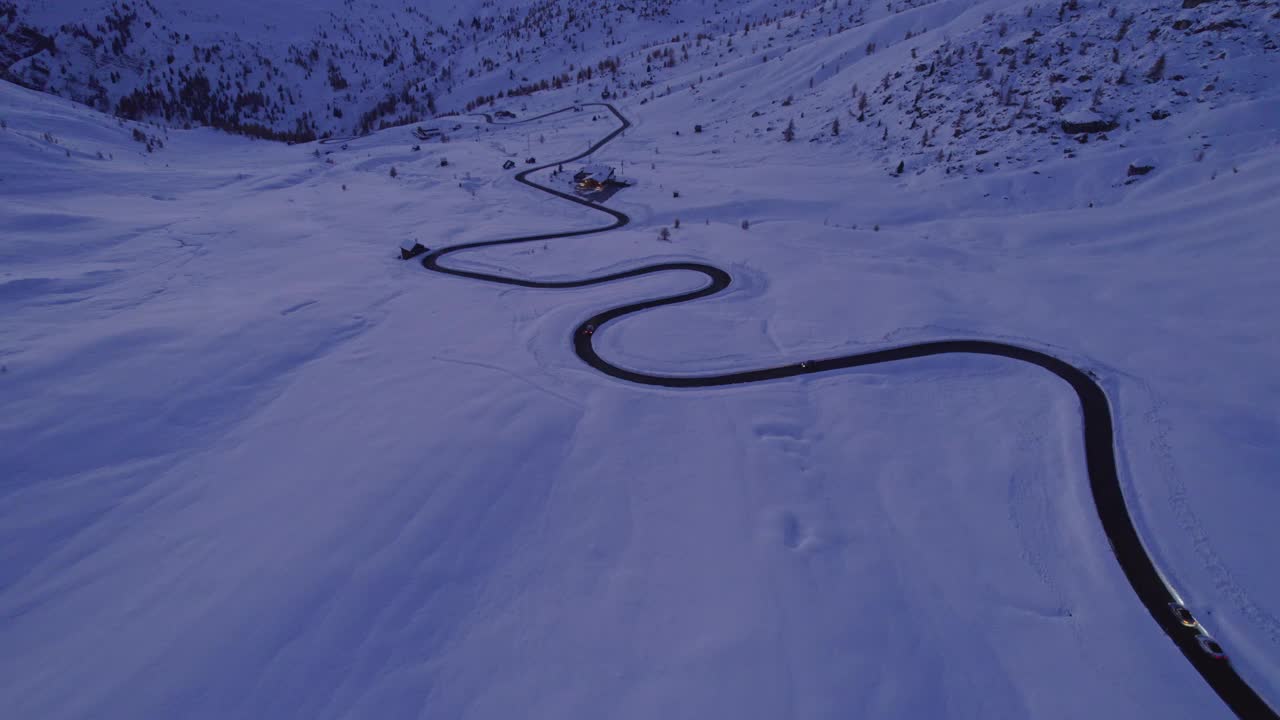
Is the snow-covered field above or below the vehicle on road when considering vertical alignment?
above

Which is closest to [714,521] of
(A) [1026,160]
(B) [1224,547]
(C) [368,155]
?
(B) [1224,547]

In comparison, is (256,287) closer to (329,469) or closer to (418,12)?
(329,469)

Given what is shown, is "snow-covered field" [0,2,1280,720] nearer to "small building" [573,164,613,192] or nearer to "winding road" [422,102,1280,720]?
"winding road" [422,102,1280,720]

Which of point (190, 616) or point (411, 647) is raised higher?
point (190, 616)

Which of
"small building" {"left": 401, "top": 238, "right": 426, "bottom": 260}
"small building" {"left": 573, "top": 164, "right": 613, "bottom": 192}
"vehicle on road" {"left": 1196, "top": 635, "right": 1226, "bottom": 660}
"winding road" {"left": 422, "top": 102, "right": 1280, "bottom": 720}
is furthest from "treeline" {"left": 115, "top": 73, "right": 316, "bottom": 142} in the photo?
"vehicle on road" {"left": 1196, "top": 635, "right": 1226, "bottom": 660}

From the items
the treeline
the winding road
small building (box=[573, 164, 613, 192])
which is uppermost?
the treeline

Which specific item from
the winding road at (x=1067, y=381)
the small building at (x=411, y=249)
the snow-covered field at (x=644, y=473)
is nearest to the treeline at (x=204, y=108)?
the small building at (x=411, y=249)
